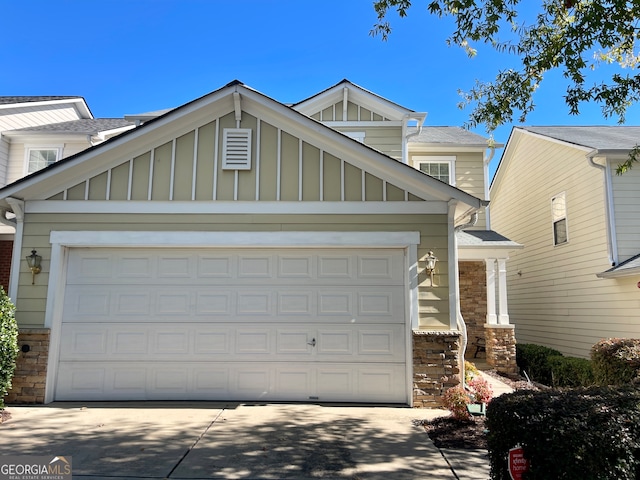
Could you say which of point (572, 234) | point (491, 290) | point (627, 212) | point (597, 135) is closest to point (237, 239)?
point (491, 290)

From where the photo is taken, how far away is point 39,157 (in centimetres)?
1302

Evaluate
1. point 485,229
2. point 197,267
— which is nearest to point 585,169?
point 485,229

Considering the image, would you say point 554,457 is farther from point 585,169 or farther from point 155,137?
point 585,169

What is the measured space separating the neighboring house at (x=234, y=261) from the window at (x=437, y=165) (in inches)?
239

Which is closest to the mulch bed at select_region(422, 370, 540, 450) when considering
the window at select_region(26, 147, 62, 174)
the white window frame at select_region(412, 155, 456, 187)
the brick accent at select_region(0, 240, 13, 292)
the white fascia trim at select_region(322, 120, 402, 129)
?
the white fascia trim at select_region(322, 120, 402, 129)

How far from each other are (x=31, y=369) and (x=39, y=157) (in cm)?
844

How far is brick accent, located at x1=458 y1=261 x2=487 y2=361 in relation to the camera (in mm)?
14141

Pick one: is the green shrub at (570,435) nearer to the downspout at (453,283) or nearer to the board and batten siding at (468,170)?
the downspout at (453,283)

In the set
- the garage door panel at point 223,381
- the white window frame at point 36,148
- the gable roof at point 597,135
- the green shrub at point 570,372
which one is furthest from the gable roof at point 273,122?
the white window frame at point 36,148

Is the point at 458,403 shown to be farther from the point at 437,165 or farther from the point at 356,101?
the point at 356,101

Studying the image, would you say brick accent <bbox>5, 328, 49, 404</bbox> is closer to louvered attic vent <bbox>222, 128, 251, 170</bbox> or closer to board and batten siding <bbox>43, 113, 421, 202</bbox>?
board and batten siding <bbox>43, 113, 421, 202</bbox>

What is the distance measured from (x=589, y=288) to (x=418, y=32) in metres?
7.88

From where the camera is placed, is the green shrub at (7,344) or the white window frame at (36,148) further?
the white window frame at (36,148)

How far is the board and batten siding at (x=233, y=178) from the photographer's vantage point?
24.1 feet
